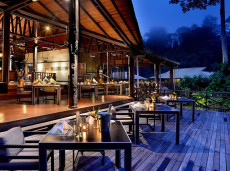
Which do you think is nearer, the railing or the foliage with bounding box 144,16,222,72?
the railing

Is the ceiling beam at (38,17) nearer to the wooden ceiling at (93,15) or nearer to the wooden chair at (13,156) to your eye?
the wooden ceiling at (93,15)

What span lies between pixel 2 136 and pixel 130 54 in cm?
806

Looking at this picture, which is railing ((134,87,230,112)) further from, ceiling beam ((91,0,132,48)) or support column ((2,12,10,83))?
support column ((2,12,10,83))

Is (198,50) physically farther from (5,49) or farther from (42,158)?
(42,158)

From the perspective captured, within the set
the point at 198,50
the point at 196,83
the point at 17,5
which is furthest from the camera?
the point at 198,50

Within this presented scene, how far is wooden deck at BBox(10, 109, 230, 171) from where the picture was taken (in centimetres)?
244

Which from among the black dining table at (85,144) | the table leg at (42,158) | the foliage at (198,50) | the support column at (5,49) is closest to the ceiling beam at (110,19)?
the support column at (5,49)

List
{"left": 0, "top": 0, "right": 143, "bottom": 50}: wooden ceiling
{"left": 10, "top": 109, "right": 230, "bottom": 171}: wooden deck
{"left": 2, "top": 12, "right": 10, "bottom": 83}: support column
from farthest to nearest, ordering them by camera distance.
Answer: {"left": 0, "top": 0, "right": 143, "bottom": 50}: wooden ceiling → {"left": 2, "top": 12, "right": 10, "bottom": 83}: support column → {"left": 10, "top": 109, "right": 230, "bottom": 171}: wooden deck

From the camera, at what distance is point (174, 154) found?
2.86 m

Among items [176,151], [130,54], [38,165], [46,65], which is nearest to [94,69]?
[46,65]

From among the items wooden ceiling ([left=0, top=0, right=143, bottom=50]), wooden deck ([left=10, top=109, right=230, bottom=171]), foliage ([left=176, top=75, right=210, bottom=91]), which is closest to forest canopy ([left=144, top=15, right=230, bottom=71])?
foliage ([left=176, top=75, right=210, bottom=91])

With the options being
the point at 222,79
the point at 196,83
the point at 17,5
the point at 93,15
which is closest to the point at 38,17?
the point at 17,5

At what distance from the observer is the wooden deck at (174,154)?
2441 millimetres

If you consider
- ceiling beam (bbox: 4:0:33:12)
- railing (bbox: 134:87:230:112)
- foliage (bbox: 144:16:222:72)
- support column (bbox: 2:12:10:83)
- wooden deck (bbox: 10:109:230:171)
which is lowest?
wooden deck (bbox: 10:109:230:171)
